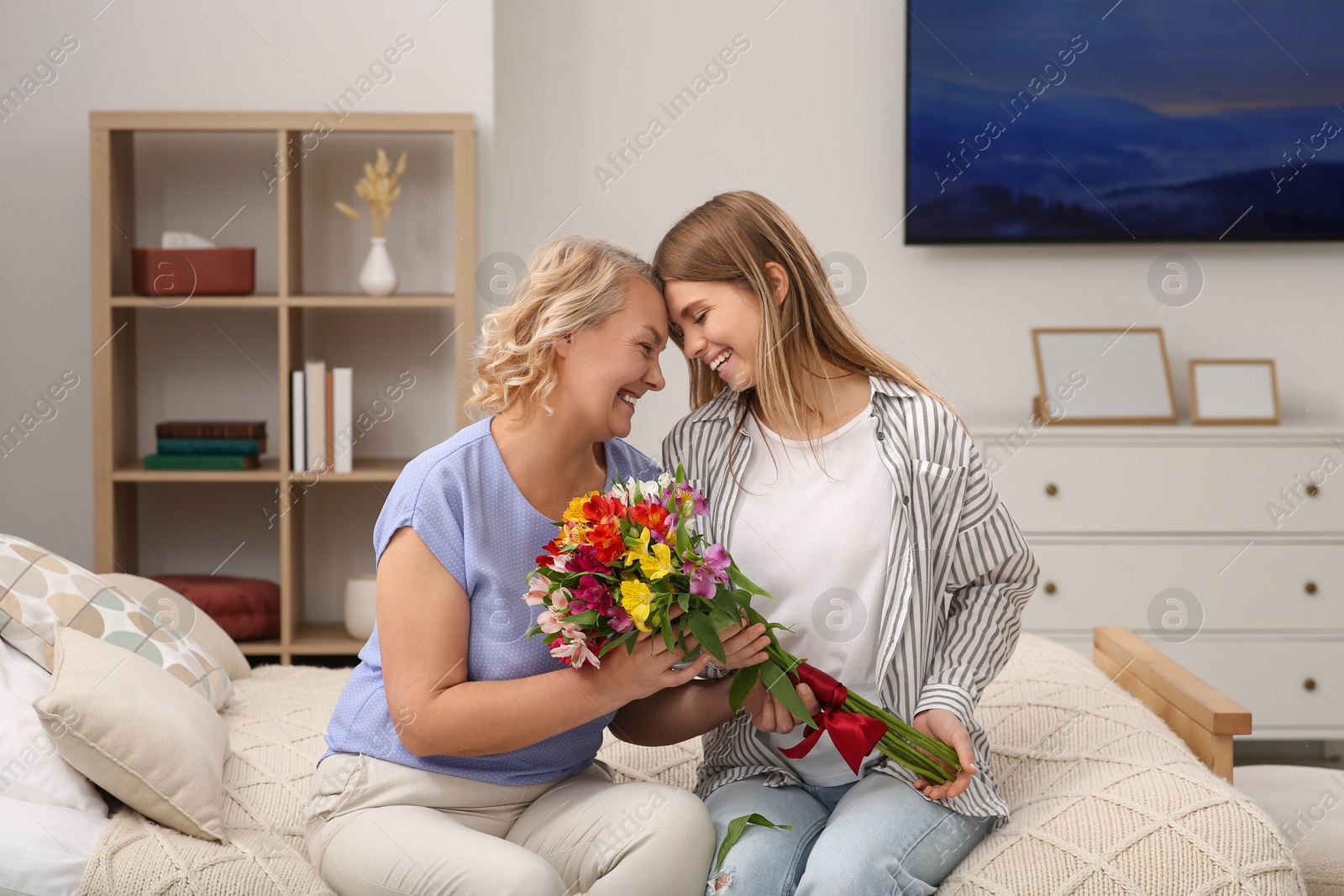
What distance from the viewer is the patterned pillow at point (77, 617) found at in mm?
1765

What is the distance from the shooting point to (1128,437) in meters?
3.29

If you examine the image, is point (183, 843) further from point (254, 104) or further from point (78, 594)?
point (254, 104)

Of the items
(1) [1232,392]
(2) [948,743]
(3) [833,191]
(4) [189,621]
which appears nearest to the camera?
(2) [948,743]

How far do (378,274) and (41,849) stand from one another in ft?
6.56

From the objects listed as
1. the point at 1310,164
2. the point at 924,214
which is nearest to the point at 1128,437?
the point at 924,214

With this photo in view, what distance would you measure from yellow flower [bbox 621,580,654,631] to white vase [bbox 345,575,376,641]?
1970 millimetres

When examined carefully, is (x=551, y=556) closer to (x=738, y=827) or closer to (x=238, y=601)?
(x=738, y=827)

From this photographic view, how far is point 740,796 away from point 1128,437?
2.25m

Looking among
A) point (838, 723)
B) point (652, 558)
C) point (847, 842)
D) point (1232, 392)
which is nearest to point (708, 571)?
point (652, 558)

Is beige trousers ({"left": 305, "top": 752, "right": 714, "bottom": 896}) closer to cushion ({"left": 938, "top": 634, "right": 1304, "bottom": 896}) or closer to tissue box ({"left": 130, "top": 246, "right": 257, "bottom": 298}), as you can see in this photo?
cushion ({"left": 938, "top": 634, "right": 1304, "bottom": 896})

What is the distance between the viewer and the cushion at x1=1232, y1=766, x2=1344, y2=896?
170cm

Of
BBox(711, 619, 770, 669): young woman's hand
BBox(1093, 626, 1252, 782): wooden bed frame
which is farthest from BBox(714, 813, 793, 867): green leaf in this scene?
BBox(1093, 626, 1252, 782): wooden bed frame

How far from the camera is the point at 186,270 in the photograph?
3.04 m

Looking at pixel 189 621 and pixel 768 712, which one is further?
pixel 189 621
